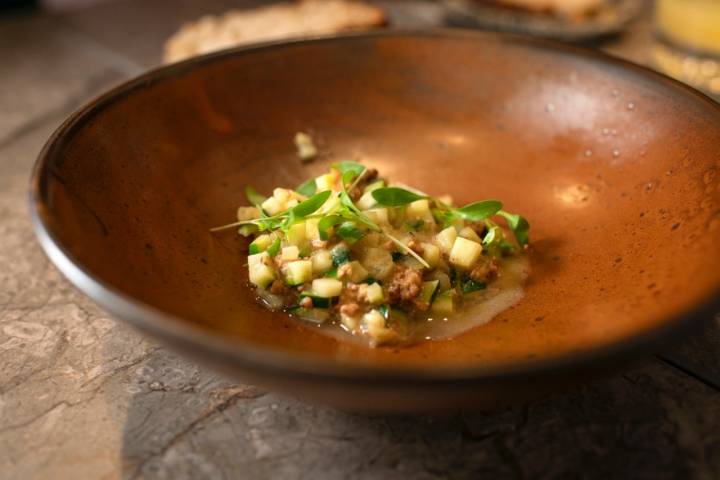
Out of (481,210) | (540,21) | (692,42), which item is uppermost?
(692,42)

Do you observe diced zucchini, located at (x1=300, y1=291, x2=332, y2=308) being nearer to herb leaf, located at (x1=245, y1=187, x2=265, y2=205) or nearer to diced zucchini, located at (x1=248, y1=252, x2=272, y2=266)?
diced zucchini, located at (x1=248, y1=252, x2=272, y2=266)

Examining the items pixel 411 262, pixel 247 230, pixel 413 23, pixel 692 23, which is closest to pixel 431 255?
pixel 411 262

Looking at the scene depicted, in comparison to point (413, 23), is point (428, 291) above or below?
below

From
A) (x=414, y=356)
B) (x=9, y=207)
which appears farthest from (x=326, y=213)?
(x=9, y=207)

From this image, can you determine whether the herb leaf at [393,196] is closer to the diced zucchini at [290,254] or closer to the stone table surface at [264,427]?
the diced zucchini at [290,254]

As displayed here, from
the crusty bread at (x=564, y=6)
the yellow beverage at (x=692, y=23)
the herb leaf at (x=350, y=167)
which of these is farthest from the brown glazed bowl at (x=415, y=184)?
the crusty bread at (x=564, y=6)

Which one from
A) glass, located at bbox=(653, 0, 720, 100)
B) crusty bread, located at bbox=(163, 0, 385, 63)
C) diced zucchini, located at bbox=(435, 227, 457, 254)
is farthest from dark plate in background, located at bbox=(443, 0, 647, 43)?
diced zucchini, located at bbox=(435, 227, 457, 254)

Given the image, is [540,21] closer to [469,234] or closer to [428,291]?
[469,234]
